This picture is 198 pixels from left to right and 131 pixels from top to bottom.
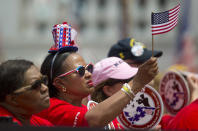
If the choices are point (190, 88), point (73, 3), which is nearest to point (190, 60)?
point (73, 3)

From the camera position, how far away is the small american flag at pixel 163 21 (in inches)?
128

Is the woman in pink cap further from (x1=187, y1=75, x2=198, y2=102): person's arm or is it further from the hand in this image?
the hand

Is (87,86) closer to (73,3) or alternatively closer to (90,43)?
(73,3)

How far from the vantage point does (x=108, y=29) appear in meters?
48.0

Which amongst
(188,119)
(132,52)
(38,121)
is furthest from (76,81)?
(132,52)

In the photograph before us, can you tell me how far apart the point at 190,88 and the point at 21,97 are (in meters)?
2.27

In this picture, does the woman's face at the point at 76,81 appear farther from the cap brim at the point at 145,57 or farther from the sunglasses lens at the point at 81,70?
the cap brim at the point at 145,57

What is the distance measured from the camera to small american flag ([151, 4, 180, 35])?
128 inches

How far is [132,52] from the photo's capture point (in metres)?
4.84

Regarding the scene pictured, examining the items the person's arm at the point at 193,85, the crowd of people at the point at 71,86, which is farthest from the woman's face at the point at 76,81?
the person's arm at the point at 193,85

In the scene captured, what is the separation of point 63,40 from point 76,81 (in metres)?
0.41

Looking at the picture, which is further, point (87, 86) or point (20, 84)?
point (87, 86)

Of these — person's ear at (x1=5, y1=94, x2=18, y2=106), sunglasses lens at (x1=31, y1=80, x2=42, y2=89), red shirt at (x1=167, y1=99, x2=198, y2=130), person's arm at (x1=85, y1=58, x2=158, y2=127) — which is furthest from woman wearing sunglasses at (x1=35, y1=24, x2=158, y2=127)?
red shirt at (x1=167, y1=99, x2=198, y2=130)

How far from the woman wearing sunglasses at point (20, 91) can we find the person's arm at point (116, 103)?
13.3 inches
